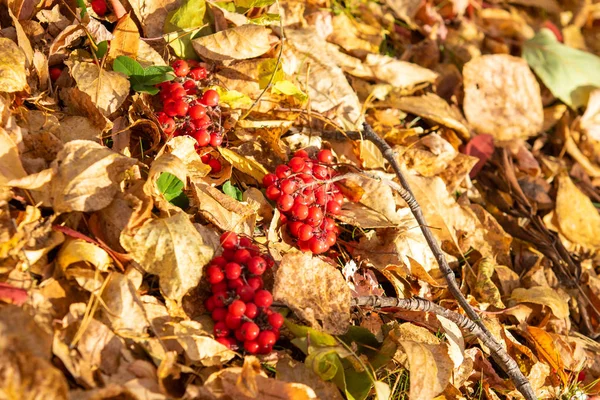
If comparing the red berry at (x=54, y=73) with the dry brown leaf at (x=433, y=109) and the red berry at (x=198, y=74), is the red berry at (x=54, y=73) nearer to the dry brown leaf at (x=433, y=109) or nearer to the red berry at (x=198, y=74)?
the red berry at (x=198, y=74)

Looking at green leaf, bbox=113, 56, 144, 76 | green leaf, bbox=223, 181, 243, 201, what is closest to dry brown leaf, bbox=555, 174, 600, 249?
green leaf, bbox=223, 181, 243, 201

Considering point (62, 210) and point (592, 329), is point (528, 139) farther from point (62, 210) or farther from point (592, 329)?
point (62, 210)

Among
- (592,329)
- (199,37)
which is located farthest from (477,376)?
(199,37)

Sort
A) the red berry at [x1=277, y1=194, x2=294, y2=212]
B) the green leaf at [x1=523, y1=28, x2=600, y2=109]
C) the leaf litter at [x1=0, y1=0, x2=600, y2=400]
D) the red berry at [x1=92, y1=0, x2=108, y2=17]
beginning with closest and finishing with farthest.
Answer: the leaf litter at [x1=0, y1=0, x2=600, y2=400]
the red berry at [x1=277, y1=194, x2=294, y2=212]
the red berry at [x1=92, y1=0, x2=108, y2=17]
the green leaf at [x1=523, y1=28, x2=600, y2=109]

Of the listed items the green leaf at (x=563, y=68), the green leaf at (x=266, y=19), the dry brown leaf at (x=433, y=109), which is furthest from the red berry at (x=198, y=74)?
the green leaf at (x=563, y=68)

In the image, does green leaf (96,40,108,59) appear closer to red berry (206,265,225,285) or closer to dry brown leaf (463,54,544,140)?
red berry (206,265,225,285)


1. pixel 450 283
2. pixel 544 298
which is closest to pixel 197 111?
pixel 450 283

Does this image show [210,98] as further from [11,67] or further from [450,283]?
[450,283]
